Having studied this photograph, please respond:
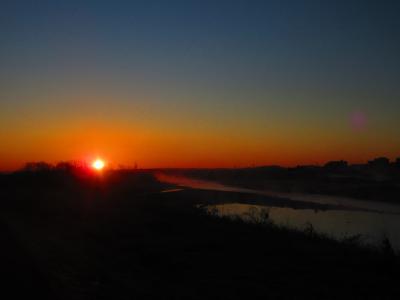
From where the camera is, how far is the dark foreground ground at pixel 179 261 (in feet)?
33.6

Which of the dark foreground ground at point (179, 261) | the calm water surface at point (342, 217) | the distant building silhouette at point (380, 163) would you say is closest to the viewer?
the dark foreground ground at point (179, 261)

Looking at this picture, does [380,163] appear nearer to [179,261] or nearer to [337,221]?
[337,221]

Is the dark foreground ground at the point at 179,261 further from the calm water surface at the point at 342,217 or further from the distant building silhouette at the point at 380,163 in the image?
the distant building silhouette at the point at 380,163

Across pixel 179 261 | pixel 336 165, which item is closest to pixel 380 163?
pixel 336 165

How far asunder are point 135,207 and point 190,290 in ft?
53.3

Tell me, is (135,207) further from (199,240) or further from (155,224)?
(199,240)

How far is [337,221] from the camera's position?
81.0ft

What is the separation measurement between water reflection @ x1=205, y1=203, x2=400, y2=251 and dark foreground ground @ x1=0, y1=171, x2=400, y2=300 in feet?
10.2

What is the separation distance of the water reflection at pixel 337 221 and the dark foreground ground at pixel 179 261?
3097 mm

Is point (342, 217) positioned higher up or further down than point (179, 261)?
higher up

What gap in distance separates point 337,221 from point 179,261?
1355 centimetres

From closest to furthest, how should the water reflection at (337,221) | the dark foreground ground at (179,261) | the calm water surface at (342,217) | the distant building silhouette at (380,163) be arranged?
the dark foreground ground at (179,261) < the water reflection at (337,221) < the calm water surface at (342,217) < the distant building silhouette at (380,163)

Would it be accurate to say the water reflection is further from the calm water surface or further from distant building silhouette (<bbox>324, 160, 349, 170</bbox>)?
distant building silhouette (<bbox>324, 160, 349, 170</bbox>)

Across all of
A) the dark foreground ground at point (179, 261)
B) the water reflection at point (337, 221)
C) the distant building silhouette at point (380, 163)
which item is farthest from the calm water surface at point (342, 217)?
the distant building silhouette at point (380, 163)
